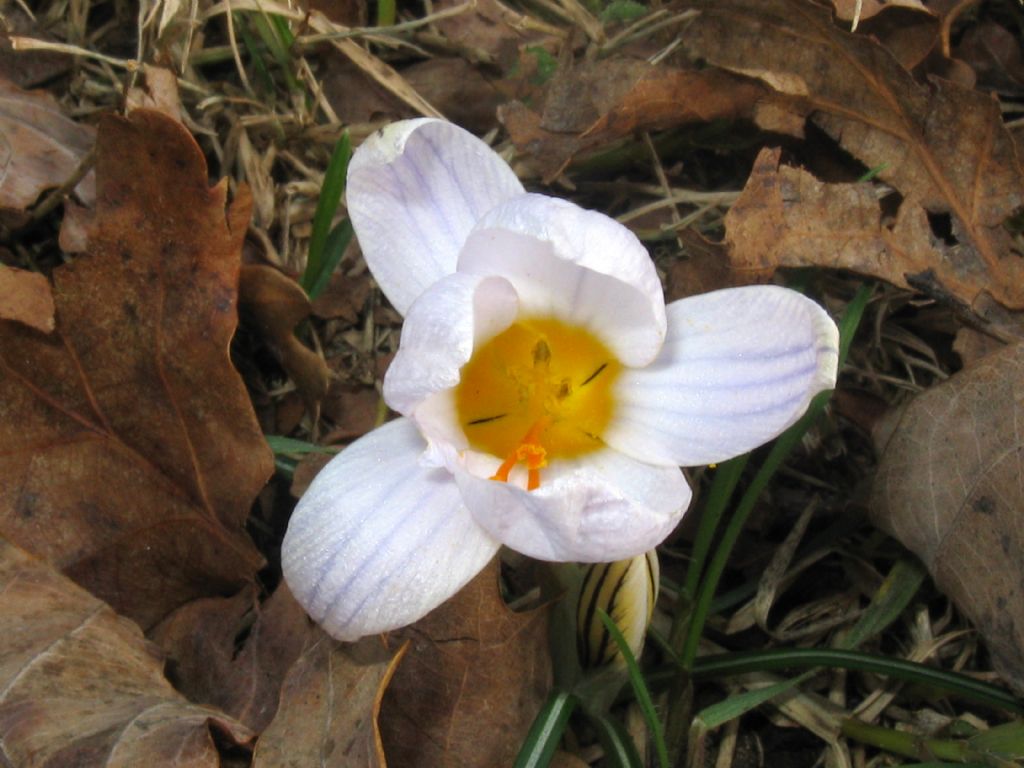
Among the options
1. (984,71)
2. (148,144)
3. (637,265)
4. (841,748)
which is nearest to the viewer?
(637,265)

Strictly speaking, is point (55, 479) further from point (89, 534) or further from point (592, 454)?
point (592, 454)

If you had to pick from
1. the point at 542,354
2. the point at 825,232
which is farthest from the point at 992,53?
the point at 542,354

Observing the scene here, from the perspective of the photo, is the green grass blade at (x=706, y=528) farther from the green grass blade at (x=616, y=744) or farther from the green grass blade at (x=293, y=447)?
the green grass blade at (x=293, y=447)

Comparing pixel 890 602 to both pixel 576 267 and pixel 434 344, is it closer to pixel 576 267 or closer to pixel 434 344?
pixel 576 267

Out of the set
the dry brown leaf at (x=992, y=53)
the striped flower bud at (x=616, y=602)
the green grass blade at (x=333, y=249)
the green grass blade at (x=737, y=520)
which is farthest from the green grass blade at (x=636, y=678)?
the dry brown leaf at (x=992, y=53)

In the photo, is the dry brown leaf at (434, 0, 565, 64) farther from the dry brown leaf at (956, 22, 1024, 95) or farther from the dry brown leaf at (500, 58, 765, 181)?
the dry brown leaf at (956, 22, 1024, 95)

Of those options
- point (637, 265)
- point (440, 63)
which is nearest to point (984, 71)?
point (440, 63)

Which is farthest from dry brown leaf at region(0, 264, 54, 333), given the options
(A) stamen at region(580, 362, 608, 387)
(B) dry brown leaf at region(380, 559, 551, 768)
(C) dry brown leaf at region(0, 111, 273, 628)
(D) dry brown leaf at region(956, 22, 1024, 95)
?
(D) dry brown leaf at region(956, 22, 1024, 95)
